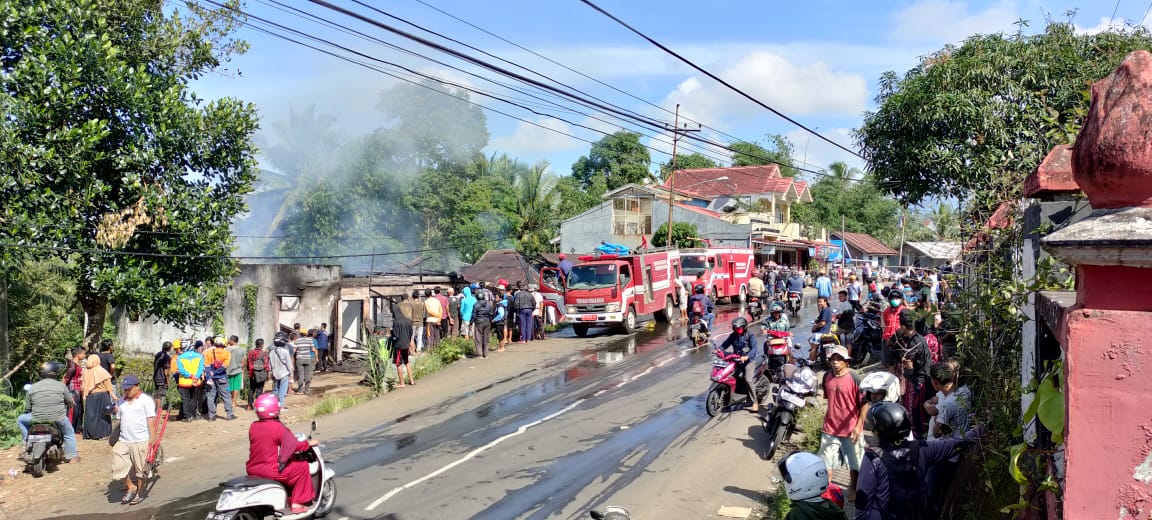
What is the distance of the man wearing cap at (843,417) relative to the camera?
733 cm

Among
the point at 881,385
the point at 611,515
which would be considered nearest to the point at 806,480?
the point at 611,515

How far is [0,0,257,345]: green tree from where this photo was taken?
11.2 metres

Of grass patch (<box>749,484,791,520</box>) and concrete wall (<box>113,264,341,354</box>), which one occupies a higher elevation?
concrete wall (<box>113,264,341,354</box>)

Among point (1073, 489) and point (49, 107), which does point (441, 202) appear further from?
point (1073, 489)

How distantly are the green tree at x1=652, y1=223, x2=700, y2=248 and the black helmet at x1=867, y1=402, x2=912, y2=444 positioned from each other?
114ft

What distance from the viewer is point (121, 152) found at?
12312 millimetres

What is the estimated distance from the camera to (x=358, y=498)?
8609 millimetres

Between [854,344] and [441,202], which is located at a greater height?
[441,202]

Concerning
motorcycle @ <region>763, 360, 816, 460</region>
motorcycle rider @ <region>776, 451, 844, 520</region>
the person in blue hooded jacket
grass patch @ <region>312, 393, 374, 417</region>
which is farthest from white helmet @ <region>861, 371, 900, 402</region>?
the person in blue hooded jacket

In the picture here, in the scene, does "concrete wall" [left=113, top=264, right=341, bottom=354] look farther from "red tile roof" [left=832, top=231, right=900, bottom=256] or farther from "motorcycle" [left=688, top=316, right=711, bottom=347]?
"red tile roof" [left=832, top=231, right=900, bottom=256]

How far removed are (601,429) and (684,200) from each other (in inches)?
1568

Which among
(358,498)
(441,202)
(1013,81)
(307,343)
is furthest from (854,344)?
(441,202)

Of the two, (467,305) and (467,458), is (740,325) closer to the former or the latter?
(467,458)

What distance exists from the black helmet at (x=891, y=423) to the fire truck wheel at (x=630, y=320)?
16229mm
